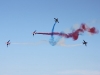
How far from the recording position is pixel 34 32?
109 metres

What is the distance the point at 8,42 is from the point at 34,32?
2004cm

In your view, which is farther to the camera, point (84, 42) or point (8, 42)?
point (8, 42)

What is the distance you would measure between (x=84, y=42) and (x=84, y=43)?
0.72 metres

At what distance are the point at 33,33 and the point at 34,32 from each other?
2.82 ft

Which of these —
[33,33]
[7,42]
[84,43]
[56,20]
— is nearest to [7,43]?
[7,42]

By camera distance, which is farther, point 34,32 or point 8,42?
point 8,42

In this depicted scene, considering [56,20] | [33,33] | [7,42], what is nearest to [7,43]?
[7,42]

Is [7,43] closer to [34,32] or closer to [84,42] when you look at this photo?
[34,32]

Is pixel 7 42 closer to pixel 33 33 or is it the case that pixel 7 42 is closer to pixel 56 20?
pixel 33 33

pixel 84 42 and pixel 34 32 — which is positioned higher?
pixel 34 32

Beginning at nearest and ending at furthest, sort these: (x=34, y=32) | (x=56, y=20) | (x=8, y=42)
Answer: (x=56, y=20)
(x=34, y=32)
(x=8, y=42)

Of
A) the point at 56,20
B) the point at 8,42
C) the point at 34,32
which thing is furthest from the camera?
the point at 8,42

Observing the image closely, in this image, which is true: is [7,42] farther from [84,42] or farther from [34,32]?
[84,42]

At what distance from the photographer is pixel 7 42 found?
118250mm
